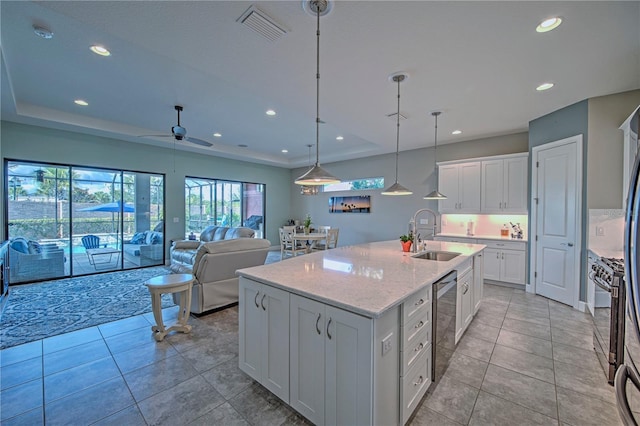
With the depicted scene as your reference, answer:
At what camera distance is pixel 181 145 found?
21.0 feet

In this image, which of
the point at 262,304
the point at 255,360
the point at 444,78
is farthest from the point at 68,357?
the point at 444,78

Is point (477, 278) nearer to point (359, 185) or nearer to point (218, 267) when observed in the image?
point (218, 267)

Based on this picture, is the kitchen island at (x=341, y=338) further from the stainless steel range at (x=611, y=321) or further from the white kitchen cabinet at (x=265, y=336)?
the stainless steel range at (x=611, y=321)

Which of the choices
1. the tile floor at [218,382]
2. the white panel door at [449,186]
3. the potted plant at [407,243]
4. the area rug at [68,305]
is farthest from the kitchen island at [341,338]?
the white panel door at [449,186]

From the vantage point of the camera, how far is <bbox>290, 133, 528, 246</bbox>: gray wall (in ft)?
17.7

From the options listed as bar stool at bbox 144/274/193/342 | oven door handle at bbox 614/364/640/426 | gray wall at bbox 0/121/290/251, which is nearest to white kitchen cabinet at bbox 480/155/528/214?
oven door handle at bbox 614/364/640/426

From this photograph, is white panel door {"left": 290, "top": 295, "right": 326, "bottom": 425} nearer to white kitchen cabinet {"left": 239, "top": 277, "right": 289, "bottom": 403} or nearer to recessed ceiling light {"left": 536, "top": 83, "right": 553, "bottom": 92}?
white kitchen cabinet {"left": 239, "top": 277, "right": 289, "bottom": 403}

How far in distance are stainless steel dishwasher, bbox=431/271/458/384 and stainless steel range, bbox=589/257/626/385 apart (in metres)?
1.09

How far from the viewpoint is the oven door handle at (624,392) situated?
0.96 meters

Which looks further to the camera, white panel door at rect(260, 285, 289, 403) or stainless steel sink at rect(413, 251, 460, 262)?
stainless steel sink at rect(413, 251, 460, 262)

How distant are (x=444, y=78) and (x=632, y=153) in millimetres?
2309

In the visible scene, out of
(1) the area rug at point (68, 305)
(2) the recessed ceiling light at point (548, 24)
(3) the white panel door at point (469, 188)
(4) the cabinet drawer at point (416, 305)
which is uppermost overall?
(2) the recessed ceiling light at point (548, 24)

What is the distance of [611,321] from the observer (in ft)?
6.87

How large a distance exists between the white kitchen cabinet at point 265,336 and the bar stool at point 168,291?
4.30 feet
